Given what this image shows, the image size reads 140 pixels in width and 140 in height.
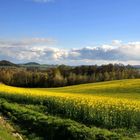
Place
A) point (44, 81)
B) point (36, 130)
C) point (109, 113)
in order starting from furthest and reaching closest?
point (44, 81), point (109, 113), point (36, 130)

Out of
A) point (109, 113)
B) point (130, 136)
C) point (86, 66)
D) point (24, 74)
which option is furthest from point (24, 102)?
point (86, 66)

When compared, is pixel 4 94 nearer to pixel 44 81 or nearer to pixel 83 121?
pixel 83 121

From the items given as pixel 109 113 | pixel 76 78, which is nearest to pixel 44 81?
pixel 76 78

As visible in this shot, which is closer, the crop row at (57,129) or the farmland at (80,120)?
the crop row at (57,129)

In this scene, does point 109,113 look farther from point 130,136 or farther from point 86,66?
point 86,66

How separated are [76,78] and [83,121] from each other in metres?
99.2

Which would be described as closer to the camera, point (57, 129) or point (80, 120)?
point (57, 129)

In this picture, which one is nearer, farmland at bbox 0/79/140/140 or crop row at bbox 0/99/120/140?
crop row at bbox 0/99/120/140

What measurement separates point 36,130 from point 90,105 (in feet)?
19.5

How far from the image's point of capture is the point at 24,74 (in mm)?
138750

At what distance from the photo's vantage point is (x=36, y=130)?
2509 cm

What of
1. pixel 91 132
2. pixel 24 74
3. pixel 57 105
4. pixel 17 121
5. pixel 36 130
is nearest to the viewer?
pixel 91 132

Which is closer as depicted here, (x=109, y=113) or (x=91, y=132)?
(x=91, y=132)

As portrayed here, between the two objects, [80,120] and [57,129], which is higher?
[57,129]
